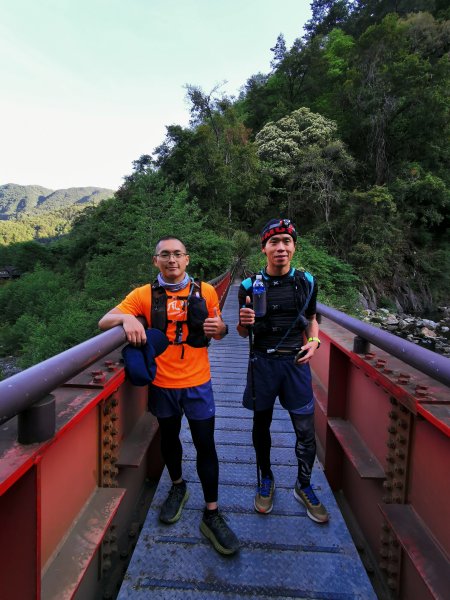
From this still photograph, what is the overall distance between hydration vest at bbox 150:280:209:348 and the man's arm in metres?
0.21

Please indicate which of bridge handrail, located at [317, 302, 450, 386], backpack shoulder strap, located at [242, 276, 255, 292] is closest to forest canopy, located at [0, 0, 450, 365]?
backpack shoulder strap, located at [242, 276, 255, 292]

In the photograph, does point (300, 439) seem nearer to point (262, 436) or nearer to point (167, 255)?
point (262, 436)

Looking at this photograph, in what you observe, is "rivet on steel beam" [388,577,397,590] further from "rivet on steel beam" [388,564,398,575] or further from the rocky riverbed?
the rocky riverbed

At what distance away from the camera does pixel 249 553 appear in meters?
2.21

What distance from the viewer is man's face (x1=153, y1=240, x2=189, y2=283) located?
230cm

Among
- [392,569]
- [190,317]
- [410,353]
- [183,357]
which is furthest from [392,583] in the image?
[190,317]

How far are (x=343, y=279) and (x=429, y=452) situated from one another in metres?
17.7

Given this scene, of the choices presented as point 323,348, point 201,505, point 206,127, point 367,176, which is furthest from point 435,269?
point 201,505

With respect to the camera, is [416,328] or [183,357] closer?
[183,357]

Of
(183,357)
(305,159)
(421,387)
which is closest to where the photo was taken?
(421,387)

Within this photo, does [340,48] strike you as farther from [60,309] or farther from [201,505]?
[201,505]

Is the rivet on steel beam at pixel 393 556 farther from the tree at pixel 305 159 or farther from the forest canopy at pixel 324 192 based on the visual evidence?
the tree at pixel 305 159

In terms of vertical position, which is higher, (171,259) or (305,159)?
(305,159)

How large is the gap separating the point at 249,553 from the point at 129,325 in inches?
60.4
